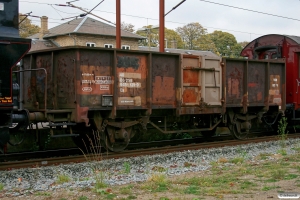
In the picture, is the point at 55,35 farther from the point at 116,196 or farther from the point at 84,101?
the point at 116,196

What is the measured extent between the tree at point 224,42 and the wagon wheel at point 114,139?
74689mm

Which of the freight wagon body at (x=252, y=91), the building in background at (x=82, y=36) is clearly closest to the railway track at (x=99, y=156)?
the freight wagon body at (x=252, y=91)

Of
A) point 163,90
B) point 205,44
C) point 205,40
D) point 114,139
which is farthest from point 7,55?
point 205,40

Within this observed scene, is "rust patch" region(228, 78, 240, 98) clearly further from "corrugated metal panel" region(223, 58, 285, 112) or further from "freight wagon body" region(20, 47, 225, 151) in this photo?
"freight wagon body" region(20, 47, 225, 151)

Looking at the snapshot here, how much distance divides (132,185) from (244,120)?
8977 millimetres

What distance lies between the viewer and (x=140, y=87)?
12227 millimetres

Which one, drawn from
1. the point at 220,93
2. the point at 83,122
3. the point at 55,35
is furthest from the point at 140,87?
the point at 55,35

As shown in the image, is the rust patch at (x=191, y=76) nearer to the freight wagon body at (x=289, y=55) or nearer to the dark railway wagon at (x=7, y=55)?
the freight wagon body at (x=289, y=55)

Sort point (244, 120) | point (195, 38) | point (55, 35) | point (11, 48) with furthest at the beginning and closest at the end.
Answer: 1. point (195, 38)
2. point (55, 35)
3. point (244, 120)
4. point (11, 48)

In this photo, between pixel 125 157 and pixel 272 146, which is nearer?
pixel 125 157

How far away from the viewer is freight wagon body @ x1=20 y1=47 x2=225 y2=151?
11.0 metres

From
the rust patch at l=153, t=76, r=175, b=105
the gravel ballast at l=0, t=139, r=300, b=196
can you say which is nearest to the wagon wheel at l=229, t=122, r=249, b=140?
the gravel ballast at l=0, t=139, r=300, b=196

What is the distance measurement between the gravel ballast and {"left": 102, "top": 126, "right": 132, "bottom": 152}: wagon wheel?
1.01 metres

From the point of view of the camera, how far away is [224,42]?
8781 cm
